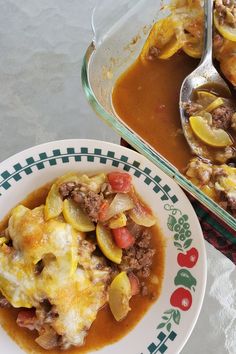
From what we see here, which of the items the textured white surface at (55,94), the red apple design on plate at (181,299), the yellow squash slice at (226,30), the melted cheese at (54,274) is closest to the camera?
the melted cheese at (54,274)

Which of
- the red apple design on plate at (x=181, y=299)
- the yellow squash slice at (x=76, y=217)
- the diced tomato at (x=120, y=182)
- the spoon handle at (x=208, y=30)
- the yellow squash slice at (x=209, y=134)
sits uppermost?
the spoon handle at (x=208, y=30)

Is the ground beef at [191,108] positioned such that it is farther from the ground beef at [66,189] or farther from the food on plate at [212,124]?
the ground beef at [66,189]

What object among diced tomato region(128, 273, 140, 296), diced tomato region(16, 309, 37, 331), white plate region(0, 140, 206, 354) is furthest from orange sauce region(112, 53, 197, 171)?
diced tomato region(16, 309, 37, 331)

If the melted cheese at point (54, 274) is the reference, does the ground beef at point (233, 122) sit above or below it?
above

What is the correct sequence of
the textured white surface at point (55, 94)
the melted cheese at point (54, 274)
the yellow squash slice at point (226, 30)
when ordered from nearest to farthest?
1. the melted cheese at point (54, 274)
2. the yellow squash slice at point (226, 30)
3. the textured white surface at point (55, 94)

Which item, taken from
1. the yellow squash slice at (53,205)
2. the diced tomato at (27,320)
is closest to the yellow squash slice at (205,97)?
the yellow squash slice at (53,205)

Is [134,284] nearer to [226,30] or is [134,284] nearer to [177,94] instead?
[177,94]

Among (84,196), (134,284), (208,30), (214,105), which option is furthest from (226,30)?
(134,284)
